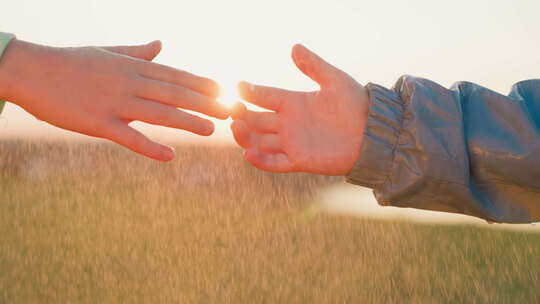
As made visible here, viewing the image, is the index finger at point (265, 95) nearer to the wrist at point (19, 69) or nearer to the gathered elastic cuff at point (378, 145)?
the gathered elastic cuff at point (378, 145)

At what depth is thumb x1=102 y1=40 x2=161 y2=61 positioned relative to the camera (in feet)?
5.99

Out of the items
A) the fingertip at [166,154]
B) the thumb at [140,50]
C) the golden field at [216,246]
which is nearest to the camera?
the fingertip at [166,154]

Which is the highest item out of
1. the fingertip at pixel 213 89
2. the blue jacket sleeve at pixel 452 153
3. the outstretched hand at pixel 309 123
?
the fingertip at pixel 213 89

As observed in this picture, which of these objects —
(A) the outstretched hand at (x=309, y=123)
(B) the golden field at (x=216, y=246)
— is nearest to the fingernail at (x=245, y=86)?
(A) the outstretched hand at (x=309, y=123)

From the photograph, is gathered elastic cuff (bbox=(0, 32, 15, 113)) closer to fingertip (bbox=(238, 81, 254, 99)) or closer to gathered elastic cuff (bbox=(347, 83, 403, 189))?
fingertip (bbox=(238, 81, 254, 99))

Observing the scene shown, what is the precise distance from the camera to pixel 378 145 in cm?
165

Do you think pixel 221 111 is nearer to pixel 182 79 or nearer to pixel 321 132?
pixel 182 79

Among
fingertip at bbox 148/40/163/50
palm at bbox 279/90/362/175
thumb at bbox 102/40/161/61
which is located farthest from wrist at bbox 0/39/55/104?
palm at bbox 279/90/362/175

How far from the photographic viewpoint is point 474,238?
3.44 m

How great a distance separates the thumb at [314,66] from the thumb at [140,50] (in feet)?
1.66

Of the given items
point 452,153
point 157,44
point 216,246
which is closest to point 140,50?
point 157,44

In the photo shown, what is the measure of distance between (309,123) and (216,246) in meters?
1.68

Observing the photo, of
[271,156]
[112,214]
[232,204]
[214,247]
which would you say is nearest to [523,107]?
[271,156]

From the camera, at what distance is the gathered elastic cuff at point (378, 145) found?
64.7 inches
